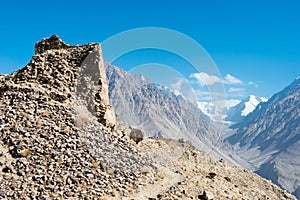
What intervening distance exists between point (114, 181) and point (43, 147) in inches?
188

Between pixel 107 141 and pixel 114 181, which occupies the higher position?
pixel 107 141

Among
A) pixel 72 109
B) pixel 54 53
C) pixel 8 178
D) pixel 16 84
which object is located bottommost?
pixel 8 178

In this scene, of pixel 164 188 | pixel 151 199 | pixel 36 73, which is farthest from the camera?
pixel 36 73

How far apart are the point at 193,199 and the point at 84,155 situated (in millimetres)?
7678

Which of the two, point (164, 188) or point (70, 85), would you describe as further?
point (70, 85)

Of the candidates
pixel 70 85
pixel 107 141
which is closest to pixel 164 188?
pixel 107 141

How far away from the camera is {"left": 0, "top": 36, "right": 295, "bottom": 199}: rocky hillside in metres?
21.6

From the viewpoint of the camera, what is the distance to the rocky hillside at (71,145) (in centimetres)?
2159

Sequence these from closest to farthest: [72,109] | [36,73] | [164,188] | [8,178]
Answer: [8,178]
[164,188]
[72,109]
[36,73]

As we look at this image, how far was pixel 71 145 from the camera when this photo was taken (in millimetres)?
23750

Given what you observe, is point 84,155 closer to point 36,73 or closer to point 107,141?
point 107,141

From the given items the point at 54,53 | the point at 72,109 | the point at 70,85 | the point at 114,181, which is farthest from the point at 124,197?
the point at 54,53

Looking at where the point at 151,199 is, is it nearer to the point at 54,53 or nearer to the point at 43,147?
the point at 43,147

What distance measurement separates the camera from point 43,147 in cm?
2312
